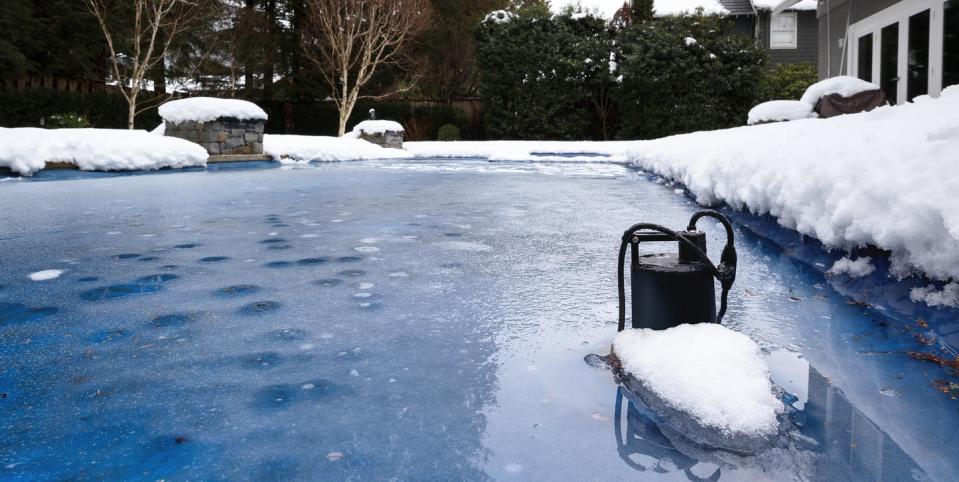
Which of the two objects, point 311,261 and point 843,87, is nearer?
point 311,261

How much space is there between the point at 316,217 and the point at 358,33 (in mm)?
12518

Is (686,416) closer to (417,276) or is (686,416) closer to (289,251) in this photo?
(417,276)

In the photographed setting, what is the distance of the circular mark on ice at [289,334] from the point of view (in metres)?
2.12

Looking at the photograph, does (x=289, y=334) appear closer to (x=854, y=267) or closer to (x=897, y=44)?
(x=854, y=267)

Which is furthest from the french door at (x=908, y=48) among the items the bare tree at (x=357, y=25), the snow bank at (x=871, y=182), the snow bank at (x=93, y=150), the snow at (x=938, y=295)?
the bare tree at (x=357, y=25)

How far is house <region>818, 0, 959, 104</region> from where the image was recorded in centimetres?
727

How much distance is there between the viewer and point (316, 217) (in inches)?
192

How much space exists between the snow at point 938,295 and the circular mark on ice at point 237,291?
7.98 ft

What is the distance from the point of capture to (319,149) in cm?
1207

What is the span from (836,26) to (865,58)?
1.41m

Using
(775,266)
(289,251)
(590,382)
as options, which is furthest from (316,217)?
(590,382)

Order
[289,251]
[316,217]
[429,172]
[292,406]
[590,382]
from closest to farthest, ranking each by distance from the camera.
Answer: [292,406] < [590,382] < [289,251] < [316,217] < [429,172]

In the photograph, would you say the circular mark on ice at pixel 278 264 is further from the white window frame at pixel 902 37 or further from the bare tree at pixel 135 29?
the bare tree at pixel 135 29

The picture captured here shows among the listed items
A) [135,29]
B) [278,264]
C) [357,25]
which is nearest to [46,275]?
[278,264]
